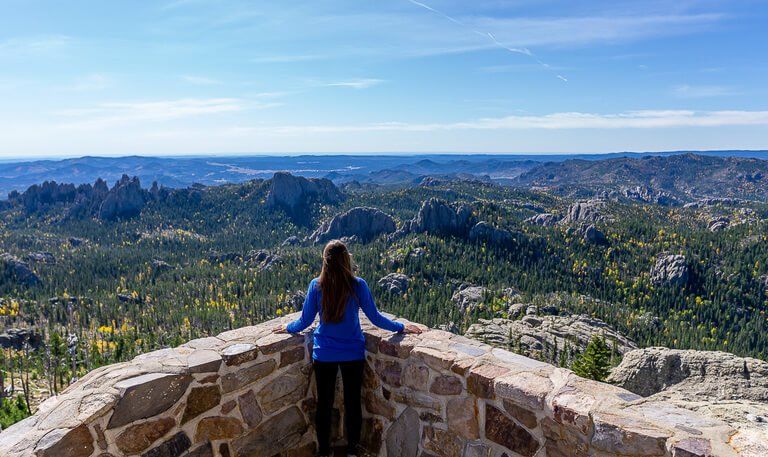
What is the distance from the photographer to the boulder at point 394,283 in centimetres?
13125

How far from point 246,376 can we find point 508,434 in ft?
14.2

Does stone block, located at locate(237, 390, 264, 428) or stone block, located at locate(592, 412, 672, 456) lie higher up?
stone block, located at locate(592, 412, 672, 456)

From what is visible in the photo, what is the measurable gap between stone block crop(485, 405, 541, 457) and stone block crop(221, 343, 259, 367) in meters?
3.94

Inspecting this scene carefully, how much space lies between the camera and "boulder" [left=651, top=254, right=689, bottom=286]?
146 metres

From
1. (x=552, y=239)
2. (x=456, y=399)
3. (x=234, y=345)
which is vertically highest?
(x=234, y=345)

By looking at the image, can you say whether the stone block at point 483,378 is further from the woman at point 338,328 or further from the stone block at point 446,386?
the woman at point 338,328

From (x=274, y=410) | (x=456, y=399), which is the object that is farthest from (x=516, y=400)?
(x=274, y=410)

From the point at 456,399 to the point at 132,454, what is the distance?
475cm

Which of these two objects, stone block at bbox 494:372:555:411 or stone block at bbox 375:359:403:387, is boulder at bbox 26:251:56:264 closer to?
stone block at bbox 375:359:403:387

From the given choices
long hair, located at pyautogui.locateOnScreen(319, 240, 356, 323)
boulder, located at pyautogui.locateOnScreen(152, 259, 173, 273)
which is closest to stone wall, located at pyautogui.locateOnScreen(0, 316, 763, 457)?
long hair, located at pyautogui.locateOnScreen(319, 240, 356, 323)

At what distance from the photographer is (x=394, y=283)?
13338 cm

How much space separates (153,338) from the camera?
3809 inches

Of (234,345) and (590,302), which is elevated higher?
(234,345)

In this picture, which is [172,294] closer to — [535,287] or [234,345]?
[535,287]
